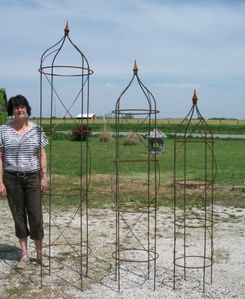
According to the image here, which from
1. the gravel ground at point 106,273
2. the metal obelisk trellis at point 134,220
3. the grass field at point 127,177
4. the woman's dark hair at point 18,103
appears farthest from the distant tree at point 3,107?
the woman's dark hair at point 18,103

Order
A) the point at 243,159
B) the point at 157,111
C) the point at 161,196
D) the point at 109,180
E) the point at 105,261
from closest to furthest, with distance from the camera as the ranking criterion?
the point at 157,111 → the point at 105,261 → the point at 161,196 → the point at 109,180 → the point at 243,159

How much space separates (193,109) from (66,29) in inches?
54.9

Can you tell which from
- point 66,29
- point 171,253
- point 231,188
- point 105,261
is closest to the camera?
point 66,29

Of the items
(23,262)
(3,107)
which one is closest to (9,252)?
(23,262)

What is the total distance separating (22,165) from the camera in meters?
5.25

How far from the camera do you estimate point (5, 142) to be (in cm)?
523

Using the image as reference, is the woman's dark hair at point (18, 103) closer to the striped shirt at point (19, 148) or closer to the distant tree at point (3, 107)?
the striped shirt at point (19, 148)

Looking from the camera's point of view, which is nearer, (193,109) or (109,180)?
(193,109)

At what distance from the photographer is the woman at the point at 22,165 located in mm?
5246

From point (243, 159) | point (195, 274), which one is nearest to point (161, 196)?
point (195, 274)

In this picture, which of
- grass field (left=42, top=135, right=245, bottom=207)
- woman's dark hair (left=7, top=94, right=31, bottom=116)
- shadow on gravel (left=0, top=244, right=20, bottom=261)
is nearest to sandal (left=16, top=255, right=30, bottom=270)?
shadow on gravel (left=0, top=244, right=20, bottom=261)

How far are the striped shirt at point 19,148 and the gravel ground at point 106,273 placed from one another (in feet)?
3.52

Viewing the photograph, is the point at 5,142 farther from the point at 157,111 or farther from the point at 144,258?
the point at 144,258

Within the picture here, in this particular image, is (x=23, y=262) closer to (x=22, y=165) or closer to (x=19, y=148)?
(x=22, y=165)
